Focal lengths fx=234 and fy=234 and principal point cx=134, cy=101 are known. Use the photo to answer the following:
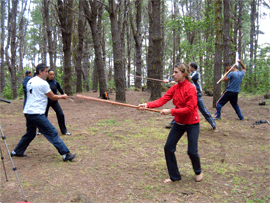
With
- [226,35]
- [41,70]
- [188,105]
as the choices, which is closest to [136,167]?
[188,105]

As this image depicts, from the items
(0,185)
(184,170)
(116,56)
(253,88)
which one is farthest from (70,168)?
(253,88)

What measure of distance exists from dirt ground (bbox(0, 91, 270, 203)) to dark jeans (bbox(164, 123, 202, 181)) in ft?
0.87

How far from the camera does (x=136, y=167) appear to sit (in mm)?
5277

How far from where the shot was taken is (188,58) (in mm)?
22438

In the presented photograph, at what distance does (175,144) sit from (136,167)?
134 centimetres

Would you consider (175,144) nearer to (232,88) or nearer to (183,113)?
(183,113)

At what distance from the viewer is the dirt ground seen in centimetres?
404

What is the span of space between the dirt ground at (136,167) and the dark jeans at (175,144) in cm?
26

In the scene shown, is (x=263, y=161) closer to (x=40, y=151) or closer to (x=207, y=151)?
(x=207, y=151)

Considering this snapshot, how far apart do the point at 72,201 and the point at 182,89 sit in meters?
2.63

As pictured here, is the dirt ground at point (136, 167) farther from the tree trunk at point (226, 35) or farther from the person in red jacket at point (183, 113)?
the tree trunk at point (226, 35)

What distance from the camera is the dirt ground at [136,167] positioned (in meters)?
4.04

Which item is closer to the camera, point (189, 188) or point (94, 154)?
point (189, 188)

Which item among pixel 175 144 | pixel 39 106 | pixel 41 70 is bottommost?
pixel 175 144
